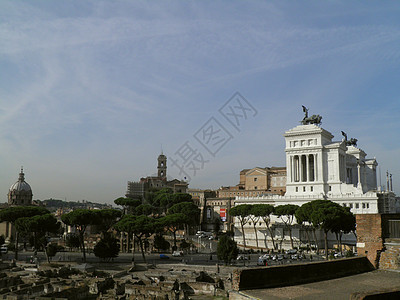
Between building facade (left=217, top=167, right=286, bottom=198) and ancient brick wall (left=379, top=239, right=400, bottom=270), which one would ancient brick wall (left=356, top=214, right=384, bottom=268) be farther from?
building facade (left=217, top=167, right=286, bottom=198)

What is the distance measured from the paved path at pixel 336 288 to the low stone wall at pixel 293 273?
273mm

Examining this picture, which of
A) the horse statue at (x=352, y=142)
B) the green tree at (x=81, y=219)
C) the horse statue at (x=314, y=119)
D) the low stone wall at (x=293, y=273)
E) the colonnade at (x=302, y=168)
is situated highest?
the horse statue at (x=314, y=119)

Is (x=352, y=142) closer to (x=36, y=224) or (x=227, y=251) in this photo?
(x=227, y=251)

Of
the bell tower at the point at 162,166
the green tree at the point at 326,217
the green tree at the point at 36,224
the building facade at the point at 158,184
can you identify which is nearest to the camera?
the green tree at the point at 326,217

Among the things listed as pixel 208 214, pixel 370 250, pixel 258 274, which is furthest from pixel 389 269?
pixel 208 214

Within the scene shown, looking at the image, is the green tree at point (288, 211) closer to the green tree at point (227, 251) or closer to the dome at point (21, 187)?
the green tree at point (227, 251)

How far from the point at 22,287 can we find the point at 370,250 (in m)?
23.5

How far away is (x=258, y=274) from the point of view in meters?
10.9

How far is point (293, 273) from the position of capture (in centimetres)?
1152

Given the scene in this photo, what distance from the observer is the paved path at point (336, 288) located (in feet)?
32.6

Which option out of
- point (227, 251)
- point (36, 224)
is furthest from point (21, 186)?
point (227, 251)

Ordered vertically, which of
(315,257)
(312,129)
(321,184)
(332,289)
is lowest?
(315,257)

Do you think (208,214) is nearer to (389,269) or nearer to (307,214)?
(307,214)

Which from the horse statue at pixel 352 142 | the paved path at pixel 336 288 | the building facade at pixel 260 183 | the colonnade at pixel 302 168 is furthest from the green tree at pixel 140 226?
the horse statue at pixel 352 142
